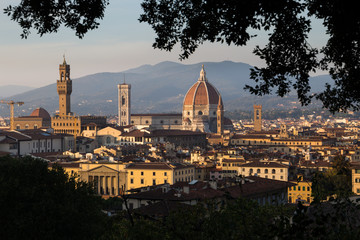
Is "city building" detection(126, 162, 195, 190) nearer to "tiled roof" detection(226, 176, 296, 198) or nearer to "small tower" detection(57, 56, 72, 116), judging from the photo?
"tiled roof" detection(226, 176, 296, 198)

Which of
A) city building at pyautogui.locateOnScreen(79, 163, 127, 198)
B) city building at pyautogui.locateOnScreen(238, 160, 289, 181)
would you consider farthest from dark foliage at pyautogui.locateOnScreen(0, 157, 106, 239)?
city building at pyautogui.locateOnScreen(238, 160, 289, 181)

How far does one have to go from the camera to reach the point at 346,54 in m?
12.2

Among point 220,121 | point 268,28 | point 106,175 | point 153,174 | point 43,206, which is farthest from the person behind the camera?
point 220,121

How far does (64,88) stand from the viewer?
15388 centimetres

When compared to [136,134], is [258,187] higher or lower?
lower

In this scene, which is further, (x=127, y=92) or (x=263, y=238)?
(x=127, y=92)

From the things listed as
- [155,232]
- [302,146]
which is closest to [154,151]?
[302,146]

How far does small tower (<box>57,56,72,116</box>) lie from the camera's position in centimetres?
15438

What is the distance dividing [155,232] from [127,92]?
185 metres

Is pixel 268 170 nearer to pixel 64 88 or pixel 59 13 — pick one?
pixel 59 13

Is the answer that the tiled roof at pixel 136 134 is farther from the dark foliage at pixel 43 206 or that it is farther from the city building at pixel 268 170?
the dark foliage at pixel 43 206

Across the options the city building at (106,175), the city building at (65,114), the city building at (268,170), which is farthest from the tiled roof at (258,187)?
the city building at (65,114)

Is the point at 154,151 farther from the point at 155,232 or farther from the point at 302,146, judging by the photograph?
the point at 155,232

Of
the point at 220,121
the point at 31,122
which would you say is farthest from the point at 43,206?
the point at 220,121
